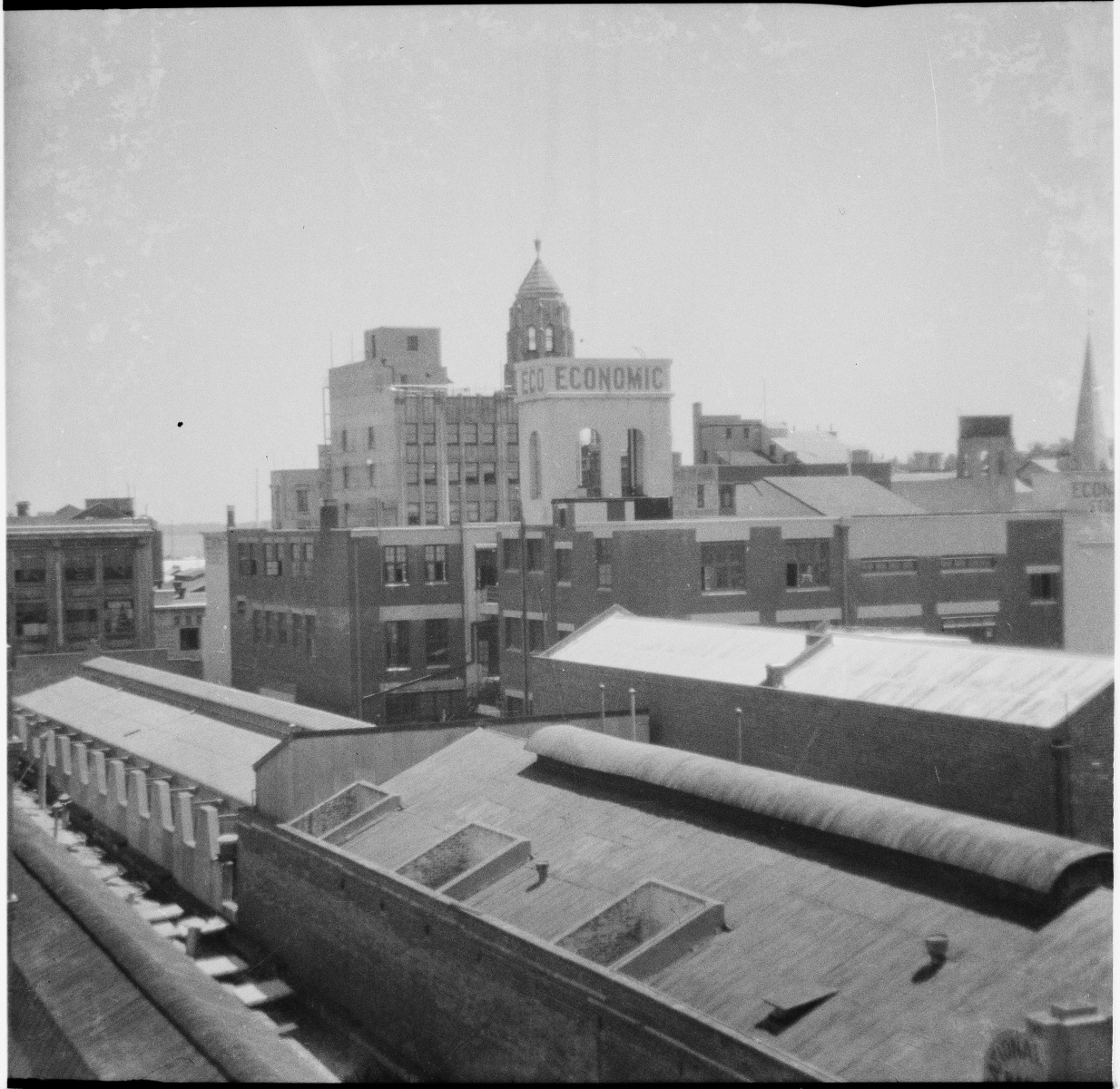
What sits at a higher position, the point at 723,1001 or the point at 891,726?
the point at 891,726

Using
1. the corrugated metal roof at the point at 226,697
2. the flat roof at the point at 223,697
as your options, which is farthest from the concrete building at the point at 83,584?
the corrugated metal roof at the point at 226,697

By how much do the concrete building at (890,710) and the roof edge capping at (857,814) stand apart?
7.50ft

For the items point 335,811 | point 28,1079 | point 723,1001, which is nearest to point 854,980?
point 723,1001

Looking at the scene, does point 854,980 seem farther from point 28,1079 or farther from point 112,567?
point 112,567

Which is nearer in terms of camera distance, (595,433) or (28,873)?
(28,873)

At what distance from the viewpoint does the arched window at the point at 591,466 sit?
48.4 m

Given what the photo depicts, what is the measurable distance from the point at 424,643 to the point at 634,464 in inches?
521

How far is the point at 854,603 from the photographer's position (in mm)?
44688

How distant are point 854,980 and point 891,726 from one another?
893 cm

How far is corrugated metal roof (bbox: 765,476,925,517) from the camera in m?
52.1

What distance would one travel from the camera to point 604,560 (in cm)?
4350

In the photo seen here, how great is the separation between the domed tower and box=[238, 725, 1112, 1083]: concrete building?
157 ft

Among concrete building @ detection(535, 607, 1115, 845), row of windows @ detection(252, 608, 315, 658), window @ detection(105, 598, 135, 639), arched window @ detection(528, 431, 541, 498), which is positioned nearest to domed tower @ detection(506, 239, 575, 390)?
row of windows @ detection(252, 608, 315, 658)

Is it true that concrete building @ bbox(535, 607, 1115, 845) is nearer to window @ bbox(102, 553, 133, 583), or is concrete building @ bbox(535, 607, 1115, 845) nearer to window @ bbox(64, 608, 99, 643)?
window @ bbox(102, 553, 133, 583)
